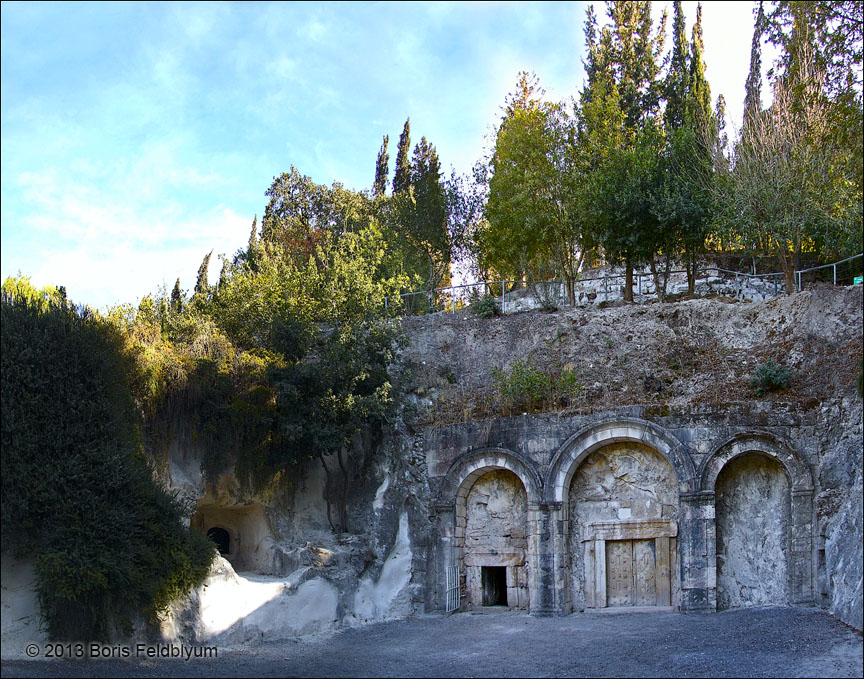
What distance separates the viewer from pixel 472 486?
853 inches

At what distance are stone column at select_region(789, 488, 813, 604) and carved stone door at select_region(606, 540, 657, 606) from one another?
302 cm

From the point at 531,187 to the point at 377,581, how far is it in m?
12.6

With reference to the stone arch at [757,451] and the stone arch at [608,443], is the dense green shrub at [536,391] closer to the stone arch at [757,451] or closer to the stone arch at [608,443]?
the stone arch at [608,443]

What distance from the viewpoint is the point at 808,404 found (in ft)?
61.3

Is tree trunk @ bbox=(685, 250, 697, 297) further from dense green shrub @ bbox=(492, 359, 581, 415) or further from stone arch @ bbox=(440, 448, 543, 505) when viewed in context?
stone arch @ bbox=(440, 448, 543, 505)

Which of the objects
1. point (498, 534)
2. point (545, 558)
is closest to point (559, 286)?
point (498, 534)

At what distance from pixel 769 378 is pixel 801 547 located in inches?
152

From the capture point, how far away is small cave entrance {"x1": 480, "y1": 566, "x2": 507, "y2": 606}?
69.9ft

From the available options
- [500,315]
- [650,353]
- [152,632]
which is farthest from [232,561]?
[650,353]

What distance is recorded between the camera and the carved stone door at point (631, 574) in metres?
19.8

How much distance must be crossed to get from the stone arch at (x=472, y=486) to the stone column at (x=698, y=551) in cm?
329

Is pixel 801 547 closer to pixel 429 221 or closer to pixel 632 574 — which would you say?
pixel 632 574

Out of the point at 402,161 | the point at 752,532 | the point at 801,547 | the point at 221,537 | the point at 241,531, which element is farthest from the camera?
the point at 402,161

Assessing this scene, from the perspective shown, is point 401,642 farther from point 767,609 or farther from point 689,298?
point 689,298
